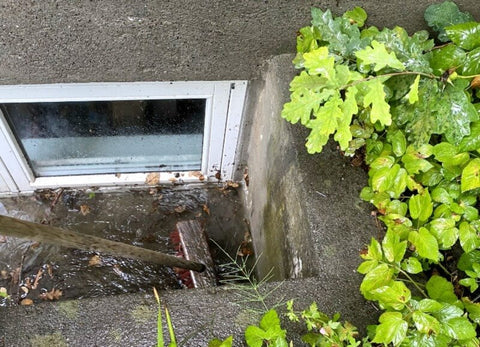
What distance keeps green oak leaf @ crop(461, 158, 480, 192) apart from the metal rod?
1.30m

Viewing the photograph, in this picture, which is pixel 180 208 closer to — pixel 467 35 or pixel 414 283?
pixel 414 283

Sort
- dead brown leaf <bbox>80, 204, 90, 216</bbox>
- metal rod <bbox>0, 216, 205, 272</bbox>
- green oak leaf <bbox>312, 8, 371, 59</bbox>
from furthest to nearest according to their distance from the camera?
dead brown leaf <bbox>80, 204, 90, 216</bbox>
green oak leaf <bbox>312, 8, 371, 59</bbox>
metal rod <bbox>0, 216, 205, 272</bbox>

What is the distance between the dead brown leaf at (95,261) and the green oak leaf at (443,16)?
2289 mm

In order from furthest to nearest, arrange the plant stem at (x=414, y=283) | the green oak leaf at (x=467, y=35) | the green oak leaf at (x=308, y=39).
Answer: the green oak leaf at (x=308, y=39), the green oak leaf at (x=467, y=35), the plant stem at (x=414, y=283)

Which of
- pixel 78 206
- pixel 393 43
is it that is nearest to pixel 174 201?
pixel 78 206

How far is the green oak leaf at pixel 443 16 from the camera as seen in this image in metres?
2.00

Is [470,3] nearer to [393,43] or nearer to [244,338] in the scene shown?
[393,43]

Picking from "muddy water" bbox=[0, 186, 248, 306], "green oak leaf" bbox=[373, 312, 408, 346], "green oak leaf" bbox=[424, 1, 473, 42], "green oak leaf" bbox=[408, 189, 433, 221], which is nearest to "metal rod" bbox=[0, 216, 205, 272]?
"muddy water" bbox=[0, 186, 248, 306]

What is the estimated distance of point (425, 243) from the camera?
153 centimetres

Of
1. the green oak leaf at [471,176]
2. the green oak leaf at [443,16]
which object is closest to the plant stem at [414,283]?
the green oak leaf at [471,176]

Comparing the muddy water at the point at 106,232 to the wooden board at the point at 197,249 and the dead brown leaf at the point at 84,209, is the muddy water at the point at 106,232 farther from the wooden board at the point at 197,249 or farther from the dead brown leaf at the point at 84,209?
the wooden board at the point at 197,249

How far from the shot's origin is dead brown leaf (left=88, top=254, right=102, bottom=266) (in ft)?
8.88

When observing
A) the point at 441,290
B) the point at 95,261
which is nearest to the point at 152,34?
the point at 95,261

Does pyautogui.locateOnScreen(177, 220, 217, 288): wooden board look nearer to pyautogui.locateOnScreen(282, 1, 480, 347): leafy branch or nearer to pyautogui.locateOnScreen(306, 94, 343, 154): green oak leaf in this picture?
pyautogui.locateOnScreen(282, 1, 480, 347): leafy branch
